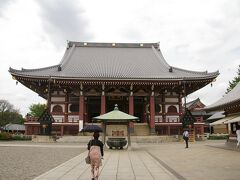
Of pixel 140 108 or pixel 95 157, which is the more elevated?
pixel 140 108

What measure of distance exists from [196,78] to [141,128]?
8.99 meters

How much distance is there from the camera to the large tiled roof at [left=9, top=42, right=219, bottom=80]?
35.3m

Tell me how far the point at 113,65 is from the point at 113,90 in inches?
191

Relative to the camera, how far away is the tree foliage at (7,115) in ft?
266

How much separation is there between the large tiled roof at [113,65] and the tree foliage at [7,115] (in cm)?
4384

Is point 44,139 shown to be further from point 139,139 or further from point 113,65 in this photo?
point 113,65

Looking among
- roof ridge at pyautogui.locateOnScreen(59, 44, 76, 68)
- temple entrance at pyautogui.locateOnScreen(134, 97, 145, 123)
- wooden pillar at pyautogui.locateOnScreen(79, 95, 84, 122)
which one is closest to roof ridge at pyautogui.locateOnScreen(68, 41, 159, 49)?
roof ridge at pyautogui.locateOnScreen(59, 44, 76, 68)

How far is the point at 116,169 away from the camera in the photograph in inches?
475

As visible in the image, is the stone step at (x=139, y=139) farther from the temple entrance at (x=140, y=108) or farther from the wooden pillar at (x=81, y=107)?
the temple entrance at (x=140, y=108)

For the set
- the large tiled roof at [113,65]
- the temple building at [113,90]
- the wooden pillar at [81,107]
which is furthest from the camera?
the large tiled roof at [113,65]

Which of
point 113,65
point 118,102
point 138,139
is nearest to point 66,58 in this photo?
point 113,65

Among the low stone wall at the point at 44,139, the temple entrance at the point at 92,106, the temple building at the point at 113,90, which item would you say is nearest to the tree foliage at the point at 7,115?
the temple building at the point at 113,90

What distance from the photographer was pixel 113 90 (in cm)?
3756

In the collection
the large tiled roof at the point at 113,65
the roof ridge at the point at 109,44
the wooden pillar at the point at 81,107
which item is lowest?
the wooden pillar at the point at 81,107
